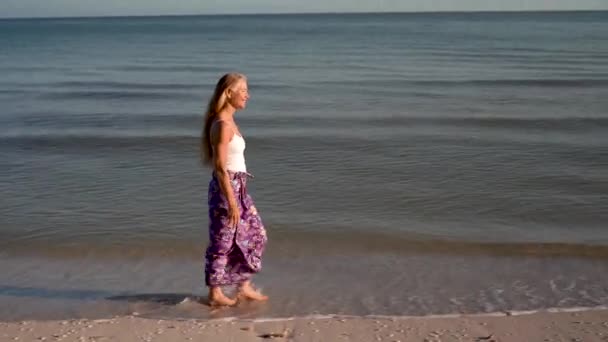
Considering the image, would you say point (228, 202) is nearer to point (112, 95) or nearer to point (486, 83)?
point (112, 95)

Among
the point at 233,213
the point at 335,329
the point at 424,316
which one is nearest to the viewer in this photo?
the point at 335,329

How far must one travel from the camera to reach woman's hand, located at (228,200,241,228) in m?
4.57

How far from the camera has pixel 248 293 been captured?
16.5 ft

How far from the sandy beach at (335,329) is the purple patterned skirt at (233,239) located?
474mm

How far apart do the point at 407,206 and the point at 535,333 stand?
342 cm

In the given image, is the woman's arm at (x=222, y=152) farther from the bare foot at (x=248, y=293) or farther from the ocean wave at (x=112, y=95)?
the ocean wave at (x=112, y=95)

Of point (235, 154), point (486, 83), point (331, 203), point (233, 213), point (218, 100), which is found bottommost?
point (331, 203)

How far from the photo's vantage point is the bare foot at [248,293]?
5.00m

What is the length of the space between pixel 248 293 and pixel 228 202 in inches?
30.5

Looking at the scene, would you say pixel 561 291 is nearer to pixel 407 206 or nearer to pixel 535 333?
pixel 535 333

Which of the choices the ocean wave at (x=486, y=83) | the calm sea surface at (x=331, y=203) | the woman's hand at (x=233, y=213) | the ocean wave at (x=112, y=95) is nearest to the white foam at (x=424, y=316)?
the calm sea surface at (x=331, y=203)

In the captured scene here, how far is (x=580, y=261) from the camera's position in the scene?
5.94 meters

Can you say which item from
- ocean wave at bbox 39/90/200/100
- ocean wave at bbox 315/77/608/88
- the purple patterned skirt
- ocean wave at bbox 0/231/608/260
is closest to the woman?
the purple patterned skirt

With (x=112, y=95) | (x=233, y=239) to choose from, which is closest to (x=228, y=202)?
(x=233, y=239)
